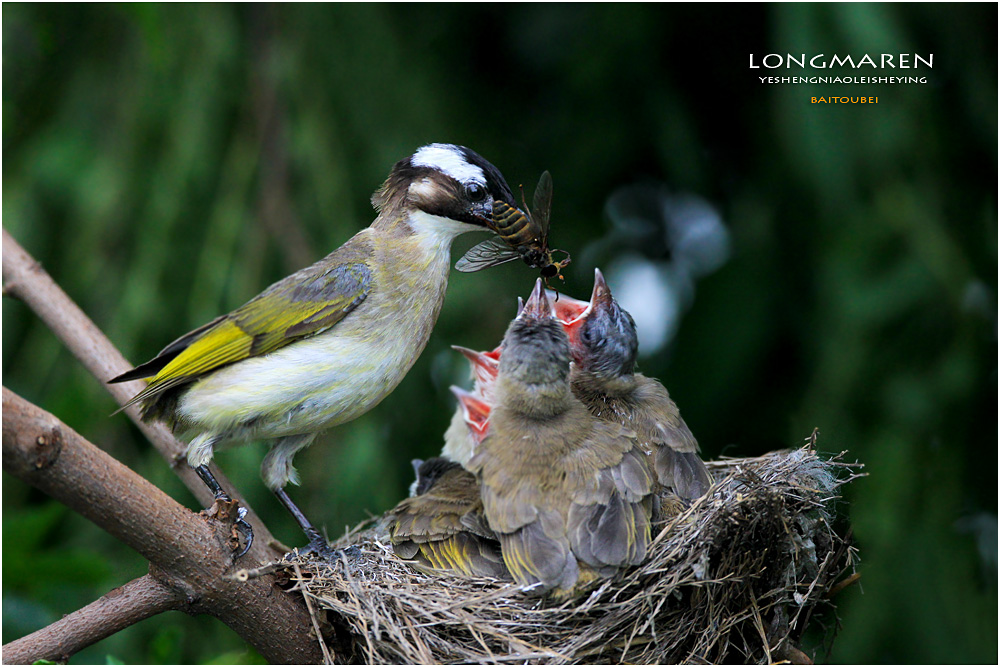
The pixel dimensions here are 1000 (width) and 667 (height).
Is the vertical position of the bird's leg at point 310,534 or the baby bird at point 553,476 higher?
the bird's leg at point 310,534

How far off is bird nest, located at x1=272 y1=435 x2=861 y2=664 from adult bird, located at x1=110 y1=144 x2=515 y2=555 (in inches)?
14.5

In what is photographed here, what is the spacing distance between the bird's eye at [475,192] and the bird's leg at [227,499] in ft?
4.07

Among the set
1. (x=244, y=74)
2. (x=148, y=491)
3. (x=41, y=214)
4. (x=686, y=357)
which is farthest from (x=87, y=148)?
(x=686, y=357)

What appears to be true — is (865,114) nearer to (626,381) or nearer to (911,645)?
(626,381)

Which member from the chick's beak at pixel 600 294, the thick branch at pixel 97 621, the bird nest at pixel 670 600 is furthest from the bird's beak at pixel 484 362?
the thick branch at pixel 97 621

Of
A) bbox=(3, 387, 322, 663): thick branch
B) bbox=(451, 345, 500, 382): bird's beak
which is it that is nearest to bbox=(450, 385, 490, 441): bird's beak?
bbox=(451, 345, 500, 382): bird's beak

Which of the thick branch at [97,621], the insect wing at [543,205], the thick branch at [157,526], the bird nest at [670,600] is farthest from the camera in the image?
the insect wing at [543,205]

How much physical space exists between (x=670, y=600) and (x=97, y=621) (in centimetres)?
163

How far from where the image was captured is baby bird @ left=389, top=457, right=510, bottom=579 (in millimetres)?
3000

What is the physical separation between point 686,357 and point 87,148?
9.57 ft

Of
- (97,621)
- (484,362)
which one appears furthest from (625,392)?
(97,621)

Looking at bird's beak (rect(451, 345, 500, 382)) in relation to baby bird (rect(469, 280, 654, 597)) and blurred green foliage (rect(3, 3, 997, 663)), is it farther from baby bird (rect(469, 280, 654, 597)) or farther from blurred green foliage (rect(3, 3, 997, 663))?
baby bird (rect(469, 280, 654, 597))

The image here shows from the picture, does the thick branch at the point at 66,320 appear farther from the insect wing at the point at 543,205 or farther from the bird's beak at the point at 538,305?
the insect wing at the point at 543,205

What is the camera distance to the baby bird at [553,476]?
104 inches
